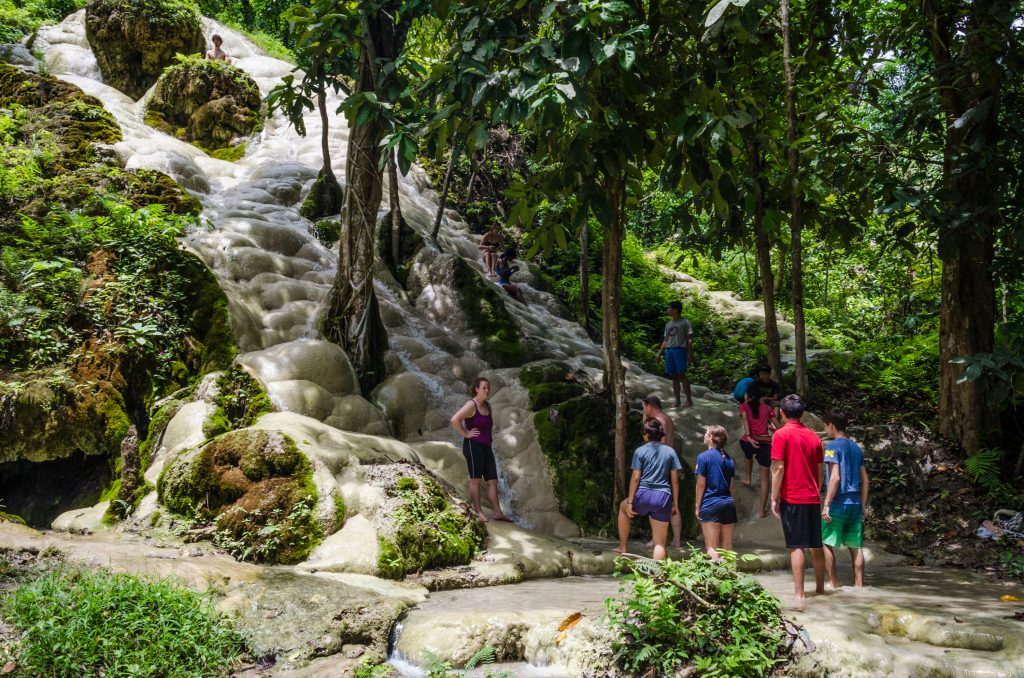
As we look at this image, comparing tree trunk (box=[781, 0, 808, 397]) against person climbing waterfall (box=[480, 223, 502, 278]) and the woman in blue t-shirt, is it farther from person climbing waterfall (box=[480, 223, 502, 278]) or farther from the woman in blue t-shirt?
person climbing waterfall (box=[480, 223, 502, 278])

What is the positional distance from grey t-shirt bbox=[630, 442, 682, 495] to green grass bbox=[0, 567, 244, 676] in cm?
360

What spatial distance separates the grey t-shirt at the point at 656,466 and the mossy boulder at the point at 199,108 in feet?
47.1

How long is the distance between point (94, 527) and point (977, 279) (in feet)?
35.0

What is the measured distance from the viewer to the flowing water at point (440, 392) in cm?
476

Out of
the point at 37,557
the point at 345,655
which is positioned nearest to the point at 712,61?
the point at 345,655

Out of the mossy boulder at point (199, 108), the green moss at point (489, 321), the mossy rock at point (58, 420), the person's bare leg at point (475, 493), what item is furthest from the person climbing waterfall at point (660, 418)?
the mossy boulder at point (199, 108)

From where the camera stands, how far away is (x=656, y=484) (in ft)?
21.7

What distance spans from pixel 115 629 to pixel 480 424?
4.14 meters

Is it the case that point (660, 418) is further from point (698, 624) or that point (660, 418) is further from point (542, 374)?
point (698, 624)

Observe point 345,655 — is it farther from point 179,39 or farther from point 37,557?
point 179,39

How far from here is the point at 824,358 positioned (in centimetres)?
1395

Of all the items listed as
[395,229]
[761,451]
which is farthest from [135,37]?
[761,451]

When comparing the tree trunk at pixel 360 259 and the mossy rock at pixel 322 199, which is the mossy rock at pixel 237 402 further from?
the mossy rock at pixel 322 199

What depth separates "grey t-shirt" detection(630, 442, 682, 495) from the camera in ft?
21.7
